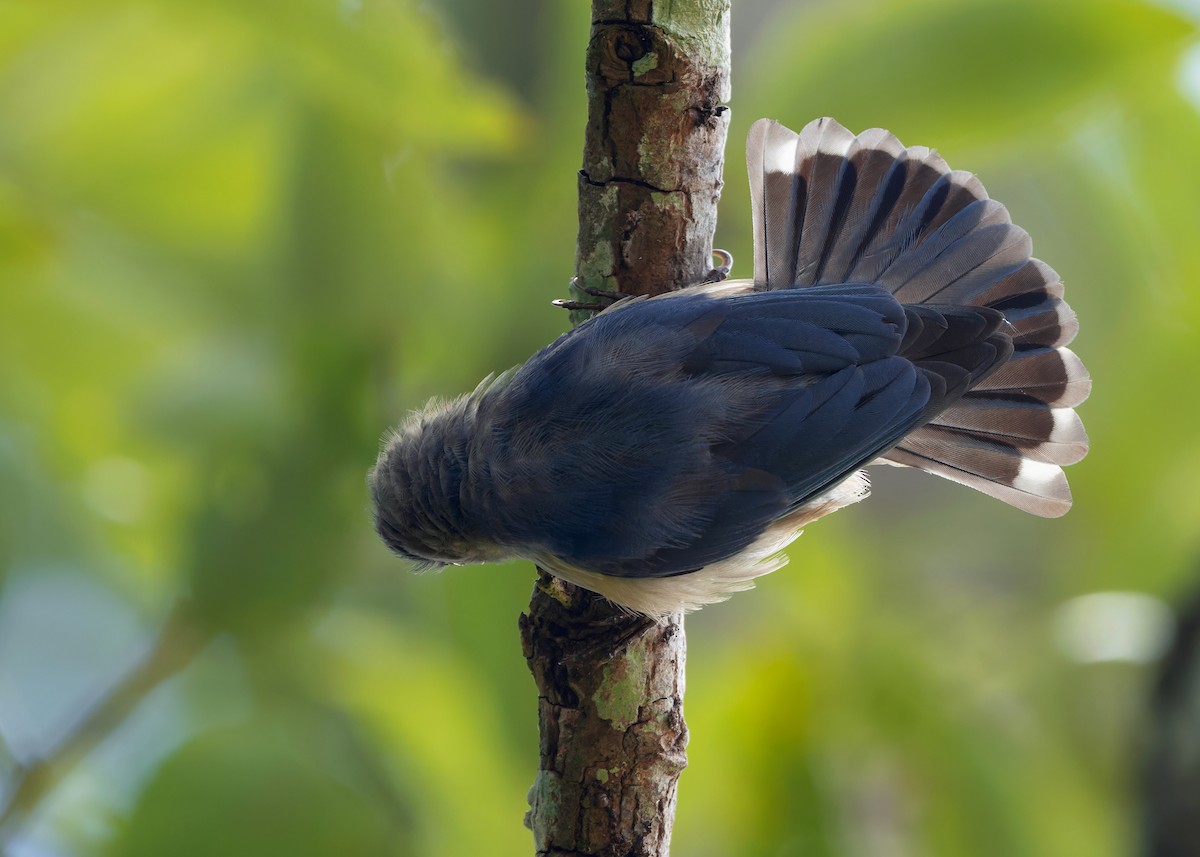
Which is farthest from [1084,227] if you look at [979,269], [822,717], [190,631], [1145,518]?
[190,631]

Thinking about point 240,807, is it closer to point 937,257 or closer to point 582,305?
point 582,305

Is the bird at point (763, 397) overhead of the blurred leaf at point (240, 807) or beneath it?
overhead

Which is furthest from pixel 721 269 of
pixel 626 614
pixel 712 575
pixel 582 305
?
pixel 626 614

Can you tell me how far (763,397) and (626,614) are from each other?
411mm

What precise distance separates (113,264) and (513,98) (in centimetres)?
78

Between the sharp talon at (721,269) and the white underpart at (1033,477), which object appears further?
the white underpart at (1033,477)

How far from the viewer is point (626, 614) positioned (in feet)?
5.42

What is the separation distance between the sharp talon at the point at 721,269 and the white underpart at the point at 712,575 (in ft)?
1.29

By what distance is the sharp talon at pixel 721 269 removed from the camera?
192cm

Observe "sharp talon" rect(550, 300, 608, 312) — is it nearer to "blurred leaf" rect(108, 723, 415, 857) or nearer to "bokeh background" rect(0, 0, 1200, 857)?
"bokeh background" rect(0, 0, 1200, 857)

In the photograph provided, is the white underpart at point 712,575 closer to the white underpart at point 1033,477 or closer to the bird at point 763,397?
the bird at point 763,397

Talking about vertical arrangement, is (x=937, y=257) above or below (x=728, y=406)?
above

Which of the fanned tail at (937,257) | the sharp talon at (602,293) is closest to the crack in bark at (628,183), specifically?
the sharp talon at (602,293)

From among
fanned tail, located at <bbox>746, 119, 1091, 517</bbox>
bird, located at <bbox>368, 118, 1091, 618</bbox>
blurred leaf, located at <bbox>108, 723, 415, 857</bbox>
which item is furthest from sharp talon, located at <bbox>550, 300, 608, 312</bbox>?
blurred leaf, located at <bbox>108, 723, 415, 857</bbox>
